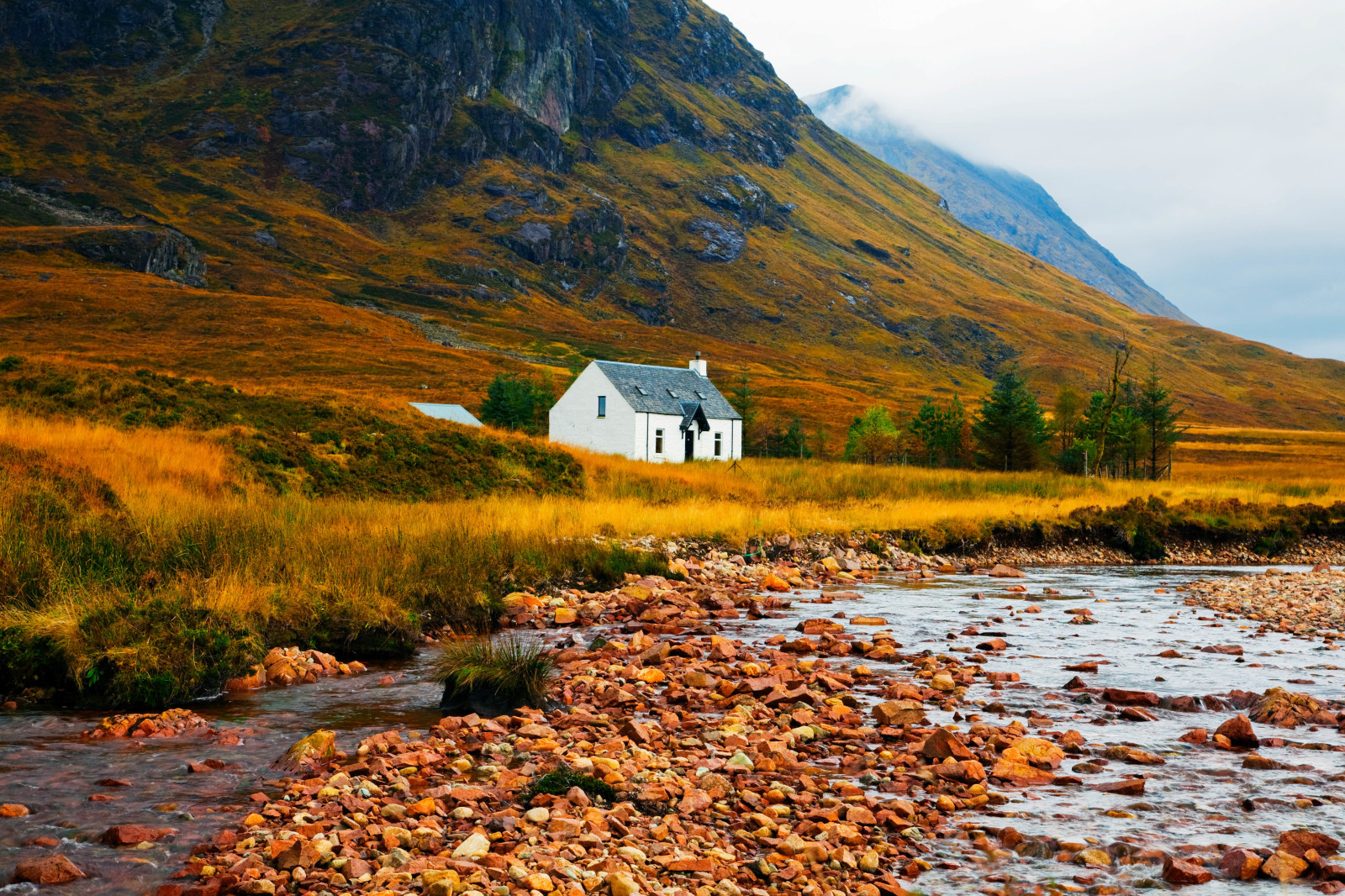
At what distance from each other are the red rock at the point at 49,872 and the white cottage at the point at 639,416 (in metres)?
53.2

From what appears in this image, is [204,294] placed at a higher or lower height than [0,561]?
higher

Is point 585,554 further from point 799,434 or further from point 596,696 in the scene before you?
point 799,434

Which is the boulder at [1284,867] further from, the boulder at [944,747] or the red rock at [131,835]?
the red rock at [131,835]

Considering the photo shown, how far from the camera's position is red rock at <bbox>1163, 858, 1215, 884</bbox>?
6355 mm

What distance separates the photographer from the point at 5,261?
144125 mm

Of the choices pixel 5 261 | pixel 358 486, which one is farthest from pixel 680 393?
pixel 5 261

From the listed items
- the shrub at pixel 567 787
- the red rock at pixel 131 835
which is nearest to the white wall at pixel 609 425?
the shrub at pixel 567 787

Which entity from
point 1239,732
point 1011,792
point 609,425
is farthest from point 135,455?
point 609,425

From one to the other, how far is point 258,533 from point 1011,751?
483 inches

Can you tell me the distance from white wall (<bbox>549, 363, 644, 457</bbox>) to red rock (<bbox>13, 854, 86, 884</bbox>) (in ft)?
178

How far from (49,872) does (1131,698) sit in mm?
10958

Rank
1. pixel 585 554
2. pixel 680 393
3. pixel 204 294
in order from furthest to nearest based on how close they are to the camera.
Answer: pixel 204 294 < pixel 680 393 < pixel 585 554

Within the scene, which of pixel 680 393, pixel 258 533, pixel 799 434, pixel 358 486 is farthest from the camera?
pixel 799 434

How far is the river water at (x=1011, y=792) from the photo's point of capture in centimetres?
659
